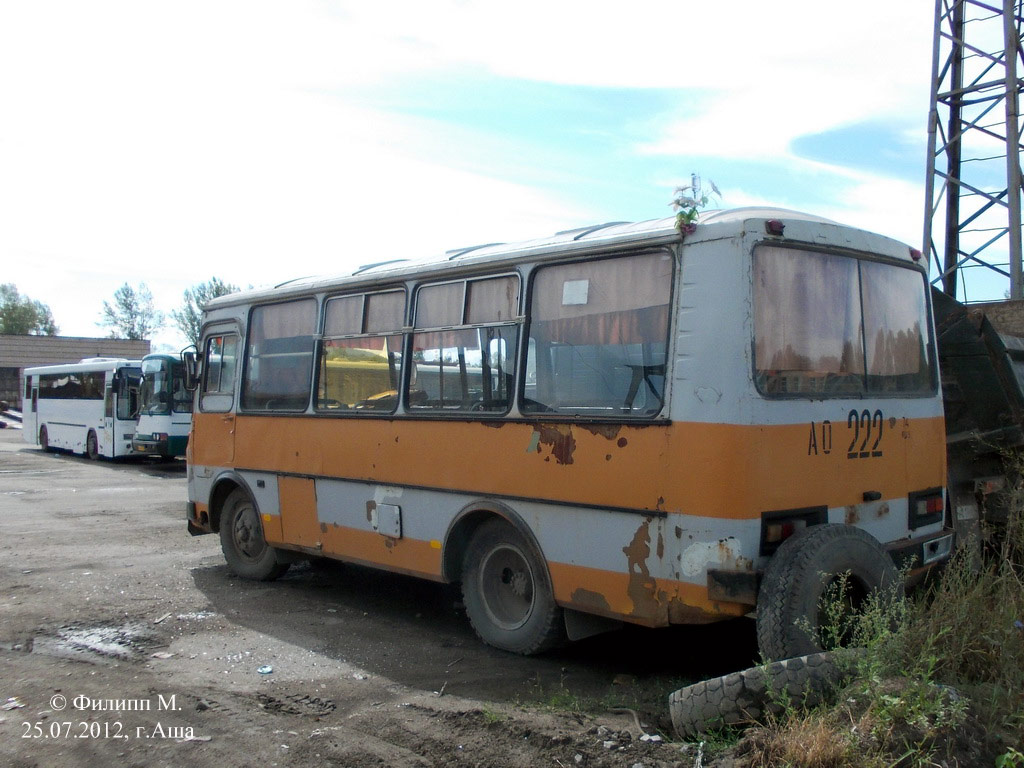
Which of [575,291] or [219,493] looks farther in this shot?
[219,493]

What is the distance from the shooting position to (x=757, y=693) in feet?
14.1

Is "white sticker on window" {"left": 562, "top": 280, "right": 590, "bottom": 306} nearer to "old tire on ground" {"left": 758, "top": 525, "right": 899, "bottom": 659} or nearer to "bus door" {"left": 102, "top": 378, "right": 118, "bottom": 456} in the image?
"old tire on ground" {"left": 758, "top": 525, "right": 899, "bottom": 659}

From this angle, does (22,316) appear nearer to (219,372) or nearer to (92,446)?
(92,446)

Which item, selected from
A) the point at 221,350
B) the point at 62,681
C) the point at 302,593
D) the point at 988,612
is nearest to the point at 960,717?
the point at 988,612

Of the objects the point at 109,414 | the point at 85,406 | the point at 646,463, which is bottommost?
the point at 109,414

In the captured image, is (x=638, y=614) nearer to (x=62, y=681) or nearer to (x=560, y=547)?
(x=560, y=547)

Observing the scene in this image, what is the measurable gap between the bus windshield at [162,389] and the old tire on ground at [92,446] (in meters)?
3.38

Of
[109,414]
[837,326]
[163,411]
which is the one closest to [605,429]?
[837,326]

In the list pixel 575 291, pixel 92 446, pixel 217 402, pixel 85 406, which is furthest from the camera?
pixel 85 406

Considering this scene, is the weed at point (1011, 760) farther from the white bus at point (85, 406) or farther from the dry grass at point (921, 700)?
the white bus at point (85, 406)

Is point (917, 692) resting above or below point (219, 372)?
below

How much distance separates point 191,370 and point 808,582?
7.11 metres

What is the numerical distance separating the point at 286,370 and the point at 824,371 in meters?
4.88

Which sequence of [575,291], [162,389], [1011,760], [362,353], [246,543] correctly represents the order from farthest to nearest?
[162,389], [246,543], [362,353], [575,291], [1011,760]
